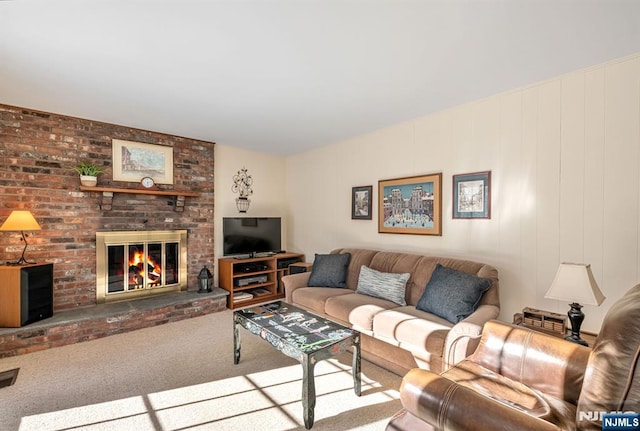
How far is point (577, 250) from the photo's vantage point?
244 cm

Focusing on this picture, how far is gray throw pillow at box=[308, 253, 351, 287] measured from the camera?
12.2 feet

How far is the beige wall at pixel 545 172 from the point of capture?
224cm

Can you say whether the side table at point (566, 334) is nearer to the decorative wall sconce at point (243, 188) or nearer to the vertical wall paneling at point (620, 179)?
the vertical wall paneling at point (620, 179)

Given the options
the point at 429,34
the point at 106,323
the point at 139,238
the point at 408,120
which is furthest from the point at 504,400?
the point at 139,238

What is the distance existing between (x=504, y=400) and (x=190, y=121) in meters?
3.85

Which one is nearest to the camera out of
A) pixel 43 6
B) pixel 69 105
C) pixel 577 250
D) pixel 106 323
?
pixel 43 6

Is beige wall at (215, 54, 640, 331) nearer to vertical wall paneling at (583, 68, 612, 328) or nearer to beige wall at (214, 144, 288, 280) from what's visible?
vertical wall paneling at (583, 68, 612, 328)

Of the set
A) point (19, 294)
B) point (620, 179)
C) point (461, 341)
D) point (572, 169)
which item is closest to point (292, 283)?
point (461, 341)

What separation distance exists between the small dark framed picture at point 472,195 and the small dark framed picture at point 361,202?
3.95 feet

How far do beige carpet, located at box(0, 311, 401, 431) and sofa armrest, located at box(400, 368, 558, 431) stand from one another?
2.79 ft

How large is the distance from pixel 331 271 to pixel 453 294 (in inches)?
62.0

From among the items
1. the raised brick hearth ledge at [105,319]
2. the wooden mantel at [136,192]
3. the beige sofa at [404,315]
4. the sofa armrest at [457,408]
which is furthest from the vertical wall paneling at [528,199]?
the wooden mantel at [136,192]

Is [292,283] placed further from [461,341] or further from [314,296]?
[461,341]

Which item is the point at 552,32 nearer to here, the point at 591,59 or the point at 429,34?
the point at 591,59
